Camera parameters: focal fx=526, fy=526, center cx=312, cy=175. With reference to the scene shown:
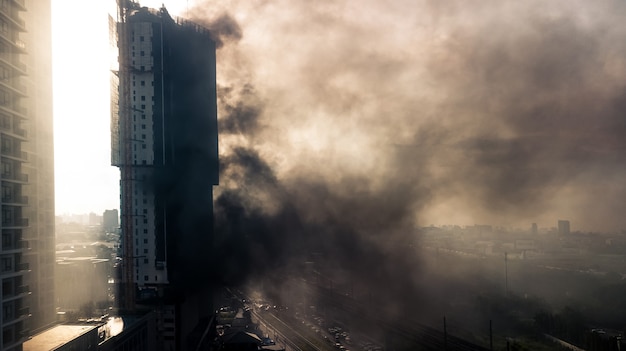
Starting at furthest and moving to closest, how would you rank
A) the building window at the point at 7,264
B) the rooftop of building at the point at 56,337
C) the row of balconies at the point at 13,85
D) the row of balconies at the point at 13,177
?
1. the rooftop of building at the point at 56,337
2. the row of balconies at the point at 13,85
3. the row of balconies at the point at 13,177
4. the building window at the point at 7,264

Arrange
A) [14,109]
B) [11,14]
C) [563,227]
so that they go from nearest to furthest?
1. [11,14]
2. [14,109]
3. [563,227]

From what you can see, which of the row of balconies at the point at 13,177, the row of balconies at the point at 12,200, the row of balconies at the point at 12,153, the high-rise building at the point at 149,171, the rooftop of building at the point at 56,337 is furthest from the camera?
the high-rise building at the point at 149,171

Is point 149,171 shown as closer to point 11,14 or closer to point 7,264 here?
point 11,14

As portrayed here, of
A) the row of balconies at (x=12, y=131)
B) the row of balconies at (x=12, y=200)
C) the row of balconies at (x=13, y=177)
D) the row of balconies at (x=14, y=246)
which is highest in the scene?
the row of balconies at (x=12, y=131)

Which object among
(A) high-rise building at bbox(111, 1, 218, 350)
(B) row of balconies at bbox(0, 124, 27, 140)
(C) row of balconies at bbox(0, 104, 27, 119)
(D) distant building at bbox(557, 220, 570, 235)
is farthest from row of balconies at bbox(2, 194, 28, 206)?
(D) distant building at bbox(557, 220, 570, 235)

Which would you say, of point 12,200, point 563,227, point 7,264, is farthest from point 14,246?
point 563,227

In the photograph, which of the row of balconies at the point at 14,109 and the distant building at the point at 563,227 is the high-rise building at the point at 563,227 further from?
the row of balconies at the point at 14,109

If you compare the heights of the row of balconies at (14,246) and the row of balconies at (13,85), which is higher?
the row of balconies at (13,85)

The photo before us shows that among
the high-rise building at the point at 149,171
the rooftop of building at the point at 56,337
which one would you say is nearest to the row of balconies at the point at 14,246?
the rooftop of building at the point at 56,337

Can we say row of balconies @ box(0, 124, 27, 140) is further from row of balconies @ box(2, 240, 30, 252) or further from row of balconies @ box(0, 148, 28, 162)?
row of balconies @ box(2, 240, 30, 252)
